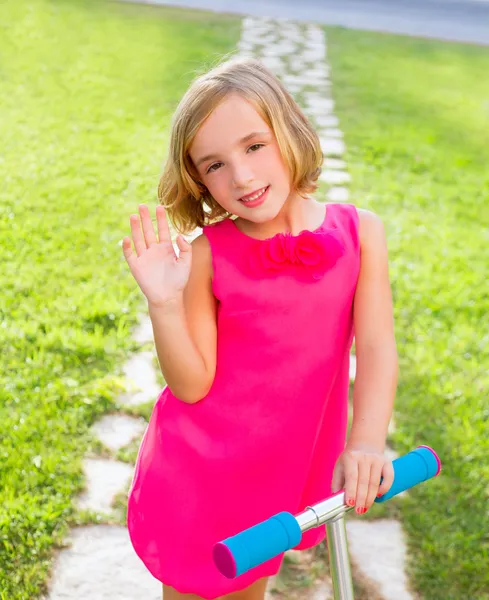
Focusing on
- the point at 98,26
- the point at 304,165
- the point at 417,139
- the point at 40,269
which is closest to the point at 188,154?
the point at 304,165

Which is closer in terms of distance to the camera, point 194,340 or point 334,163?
point 194,340

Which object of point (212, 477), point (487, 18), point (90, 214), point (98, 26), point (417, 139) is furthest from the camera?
point (487, 18)

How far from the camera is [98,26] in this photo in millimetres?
9219

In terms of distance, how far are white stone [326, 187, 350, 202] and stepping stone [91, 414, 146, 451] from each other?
2.51 meters

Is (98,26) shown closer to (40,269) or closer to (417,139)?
(417,139)

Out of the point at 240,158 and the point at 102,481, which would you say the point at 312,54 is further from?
the point at 240,158

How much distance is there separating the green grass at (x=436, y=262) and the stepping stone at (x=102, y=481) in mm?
882

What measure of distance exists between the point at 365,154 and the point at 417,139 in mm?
666

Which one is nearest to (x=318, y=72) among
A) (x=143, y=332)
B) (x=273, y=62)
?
(x=273, y=62)

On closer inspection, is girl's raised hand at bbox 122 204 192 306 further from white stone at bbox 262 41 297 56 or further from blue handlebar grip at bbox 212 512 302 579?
white stone at bbox 262 41 297 56

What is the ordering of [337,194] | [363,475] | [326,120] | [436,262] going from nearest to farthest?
1. [363,475]
2. [436,262]
3. [337,194]
4. [326,120]

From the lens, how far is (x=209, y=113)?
64.9 inches

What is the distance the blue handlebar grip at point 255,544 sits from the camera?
3.78 ft

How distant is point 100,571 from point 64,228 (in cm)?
243
